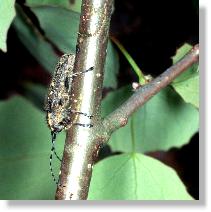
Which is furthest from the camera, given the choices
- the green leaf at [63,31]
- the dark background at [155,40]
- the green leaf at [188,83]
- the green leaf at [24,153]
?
the dark background at [155,40]

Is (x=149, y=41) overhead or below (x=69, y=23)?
overhead

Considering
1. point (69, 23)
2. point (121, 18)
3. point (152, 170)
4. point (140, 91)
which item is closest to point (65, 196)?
point (140, 91)

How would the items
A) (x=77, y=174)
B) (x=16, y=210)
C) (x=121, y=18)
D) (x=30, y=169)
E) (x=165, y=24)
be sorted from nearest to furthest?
(x=77, y=174) → (x=16, y=210) → (x=30, y=169) → (x=165, y=24) → (x=121, y=18)

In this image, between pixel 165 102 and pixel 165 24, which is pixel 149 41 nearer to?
pixel 165 24

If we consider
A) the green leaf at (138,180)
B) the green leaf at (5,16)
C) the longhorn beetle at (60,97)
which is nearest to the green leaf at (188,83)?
the green leaf at (138,180)

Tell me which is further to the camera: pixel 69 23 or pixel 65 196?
pixel 69 23

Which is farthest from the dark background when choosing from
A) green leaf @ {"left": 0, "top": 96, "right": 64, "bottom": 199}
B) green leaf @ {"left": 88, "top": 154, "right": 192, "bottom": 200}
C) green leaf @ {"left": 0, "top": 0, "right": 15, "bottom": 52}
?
green leaf @ {"left": 0, "top": 0, "right": 15, "bottom": 52}

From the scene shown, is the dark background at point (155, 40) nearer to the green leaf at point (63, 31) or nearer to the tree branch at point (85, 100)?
the green leaf at point (63, 31)
